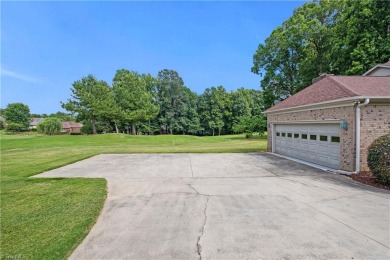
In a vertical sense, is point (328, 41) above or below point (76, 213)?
above

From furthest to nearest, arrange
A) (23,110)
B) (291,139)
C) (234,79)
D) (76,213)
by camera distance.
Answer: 1. (23,110)
2. (234,79)
3. (291,139)
4. (76,213)

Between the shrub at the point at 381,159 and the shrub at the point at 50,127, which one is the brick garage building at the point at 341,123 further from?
the shrub at the point at 50,127

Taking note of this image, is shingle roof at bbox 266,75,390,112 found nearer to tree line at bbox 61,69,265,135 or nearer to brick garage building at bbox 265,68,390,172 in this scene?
brick garage building at bbox 265,68,390,172

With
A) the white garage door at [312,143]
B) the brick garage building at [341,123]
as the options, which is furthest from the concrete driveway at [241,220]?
the white garage door at [312,143]

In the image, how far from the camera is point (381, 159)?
6.43m

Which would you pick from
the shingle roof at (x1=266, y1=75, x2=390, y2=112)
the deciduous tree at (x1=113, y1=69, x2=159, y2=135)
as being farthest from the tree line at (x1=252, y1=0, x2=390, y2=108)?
the deciduous tree at (x1=113, y1=69, x2=159, y2=135)

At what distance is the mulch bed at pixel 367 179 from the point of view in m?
6.43

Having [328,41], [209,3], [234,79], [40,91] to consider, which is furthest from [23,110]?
[328,41]

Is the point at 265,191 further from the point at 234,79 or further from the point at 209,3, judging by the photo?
the point at 234,79

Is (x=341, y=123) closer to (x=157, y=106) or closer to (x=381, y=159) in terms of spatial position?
(x=381, y=159)

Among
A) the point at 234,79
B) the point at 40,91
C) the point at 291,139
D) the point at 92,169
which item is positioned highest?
the point at 234,79

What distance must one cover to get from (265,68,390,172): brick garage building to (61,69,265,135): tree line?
940 inches

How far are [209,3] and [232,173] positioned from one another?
12695 mm

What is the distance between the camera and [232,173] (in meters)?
8.55
